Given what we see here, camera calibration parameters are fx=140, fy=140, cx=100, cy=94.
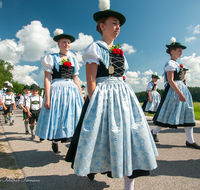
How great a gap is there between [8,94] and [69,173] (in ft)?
24.7

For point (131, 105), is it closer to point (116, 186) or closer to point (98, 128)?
point (98, 128)

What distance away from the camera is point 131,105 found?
164 cm

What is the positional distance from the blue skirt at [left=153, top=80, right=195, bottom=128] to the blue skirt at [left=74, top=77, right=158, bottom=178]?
221 cm

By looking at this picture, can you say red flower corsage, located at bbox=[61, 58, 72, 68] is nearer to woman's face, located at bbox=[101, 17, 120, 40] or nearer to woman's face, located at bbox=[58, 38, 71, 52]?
woman's face, located at bbox=[58, 38, 71, 52]

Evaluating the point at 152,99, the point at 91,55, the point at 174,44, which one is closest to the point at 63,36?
the point at 91,55

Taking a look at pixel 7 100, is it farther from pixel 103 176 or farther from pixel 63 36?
pixel 103 176

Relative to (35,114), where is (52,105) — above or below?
above

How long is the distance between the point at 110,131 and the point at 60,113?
65.5 inches

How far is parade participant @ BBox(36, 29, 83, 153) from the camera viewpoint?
273 centimetres

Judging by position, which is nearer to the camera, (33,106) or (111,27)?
(111,27)

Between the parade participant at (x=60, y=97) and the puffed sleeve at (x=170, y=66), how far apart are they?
7.47 feet

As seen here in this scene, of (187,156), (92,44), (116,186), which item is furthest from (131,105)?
(187,156)

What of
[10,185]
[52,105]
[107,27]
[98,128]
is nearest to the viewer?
[98,128]

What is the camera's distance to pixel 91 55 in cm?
164
